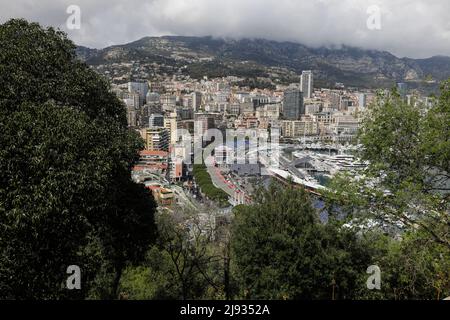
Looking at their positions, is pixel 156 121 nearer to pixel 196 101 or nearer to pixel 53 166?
pixel 196 101

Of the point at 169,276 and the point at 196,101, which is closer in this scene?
the point at 169,276

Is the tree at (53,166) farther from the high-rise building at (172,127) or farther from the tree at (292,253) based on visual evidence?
the high-rise building at (172,127)

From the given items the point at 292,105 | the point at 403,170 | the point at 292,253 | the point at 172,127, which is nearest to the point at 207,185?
the point at 172,127

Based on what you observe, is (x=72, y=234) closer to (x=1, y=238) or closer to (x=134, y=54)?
(x=1, y=238)

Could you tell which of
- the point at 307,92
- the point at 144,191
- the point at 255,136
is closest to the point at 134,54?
the point at 307,92

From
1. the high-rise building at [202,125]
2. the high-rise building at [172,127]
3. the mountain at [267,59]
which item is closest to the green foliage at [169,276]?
the high-rise building at [172,127]

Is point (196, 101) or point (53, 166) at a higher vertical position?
point (196, 101)
